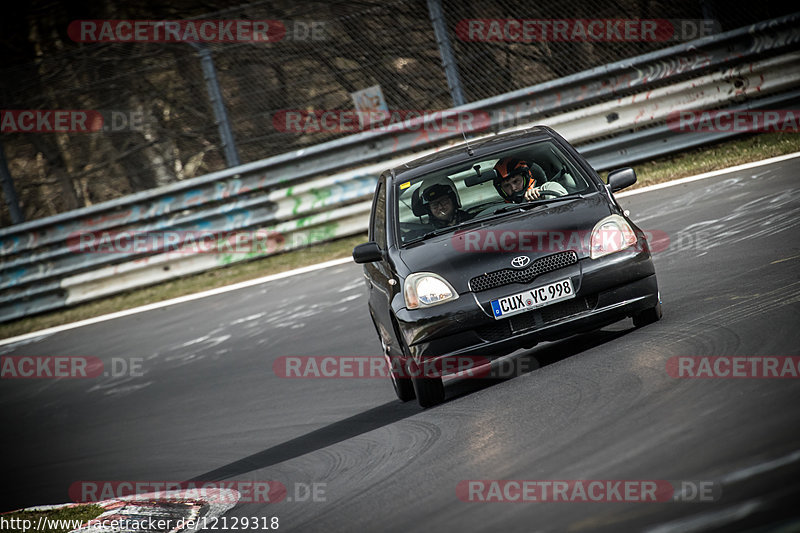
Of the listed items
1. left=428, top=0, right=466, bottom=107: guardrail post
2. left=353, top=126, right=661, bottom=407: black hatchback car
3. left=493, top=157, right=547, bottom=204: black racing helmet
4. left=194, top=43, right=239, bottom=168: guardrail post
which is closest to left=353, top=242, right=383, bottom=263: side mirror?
left=353, top=126, right=661, bottom=407: black hatchback car

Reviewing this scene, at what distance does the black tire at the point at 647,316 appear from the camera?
7.35 m

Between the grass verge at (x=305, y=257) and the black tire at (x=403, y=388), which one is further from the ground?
the grass verge at (x=305, y=257)

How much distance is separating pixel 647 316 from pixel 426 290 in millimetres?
1607

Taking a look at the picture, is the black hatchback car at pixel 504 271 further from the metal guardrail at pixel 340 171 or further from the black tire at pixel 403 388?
the metal guardrail at pixel 340 171

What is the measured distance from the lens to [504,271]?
6789mm

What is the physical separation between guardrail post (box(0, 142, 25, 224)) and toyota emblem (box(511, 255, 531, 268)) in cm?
1084

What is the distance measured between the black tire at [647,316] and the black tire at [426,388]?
4.80 ft

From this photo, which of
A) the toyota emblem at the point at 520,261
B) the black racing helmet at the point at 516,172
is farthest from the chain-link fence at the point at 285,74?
the toyota emblem at the point at 520,261

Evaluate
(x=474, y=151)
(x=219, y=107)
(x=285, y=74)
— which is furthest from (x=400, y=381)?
(x=285, y=74)

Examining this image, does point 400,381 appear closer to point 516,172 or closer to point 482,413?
point 482,413

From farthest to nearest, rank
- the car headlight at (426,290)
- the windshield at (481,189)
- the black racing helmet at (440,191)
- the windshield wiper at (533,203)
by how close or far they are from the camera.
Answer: the black racing helmet at (440,191) < the windshield at (481,189) < the windshield wiper at (533,203) < the car headlight at (426,290)

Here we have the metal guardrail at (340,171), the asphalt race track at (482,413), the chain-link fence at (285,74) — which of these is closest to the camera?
the asphalt race track at (482,413)

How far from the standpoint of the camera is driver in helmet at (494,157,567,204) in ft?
25.4

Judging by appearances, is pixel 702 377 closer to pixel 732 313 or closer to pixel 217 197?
pixel 732 313
